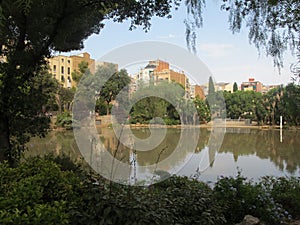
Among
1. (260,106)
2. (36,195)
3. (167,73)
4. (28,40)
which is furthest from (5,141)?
(260,106)

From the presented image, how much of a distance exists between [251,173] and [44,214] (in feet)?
17.5

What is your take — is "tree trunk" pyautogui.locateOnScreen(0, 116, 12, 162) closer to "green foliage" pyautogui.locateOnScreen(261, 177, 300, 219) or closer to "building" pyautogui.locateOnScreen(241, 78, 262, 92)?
"green foliage" pyautogui.locateOnScreen(261, 177, 300, 219)

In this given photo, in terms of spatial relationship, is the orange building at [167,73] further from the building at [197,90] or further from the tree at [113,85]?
the tree at [113,85]

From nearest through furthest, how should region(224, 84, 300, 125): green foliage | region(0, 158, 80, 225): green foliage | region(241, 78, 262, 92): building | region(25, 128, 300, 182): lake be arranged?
1. region(0, 158, 80, 225): green foliage
2. region(25, 128, 300, 182): lake
3. region(224, 84, 300, 125): green foliage
4. region(241, 78, 262, 92): building

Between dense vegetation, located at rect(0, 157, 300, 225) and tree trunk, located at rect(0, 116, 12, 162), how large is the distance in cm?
117

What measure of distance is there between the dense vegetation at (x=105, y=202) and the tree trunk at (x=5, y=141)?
3.84 feet

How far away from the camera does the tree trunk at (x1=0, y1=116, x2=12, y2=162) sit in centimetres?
319

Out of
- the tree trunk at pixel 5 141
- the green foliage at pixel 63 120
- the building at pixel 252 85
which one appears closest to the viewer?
the tree trunk at pixel 5 141

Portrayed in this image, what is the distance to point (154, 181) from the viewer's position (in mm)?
3305

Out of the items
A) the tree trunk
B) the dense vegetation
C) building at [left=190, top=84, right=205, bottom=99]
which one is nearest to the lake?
building at [left=190, top=84, right=205, bottom=99]

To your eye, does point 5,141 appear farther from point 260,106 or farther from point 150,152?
point 260,106

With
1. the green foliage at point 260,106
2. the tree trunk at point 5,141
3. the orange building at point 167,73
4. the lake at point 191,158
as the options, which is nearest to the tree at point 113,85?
the orange building at point 167,73

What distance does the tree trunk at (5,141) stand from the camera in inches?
126

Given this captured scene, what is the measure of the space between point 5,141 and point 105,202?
7.51 feet
